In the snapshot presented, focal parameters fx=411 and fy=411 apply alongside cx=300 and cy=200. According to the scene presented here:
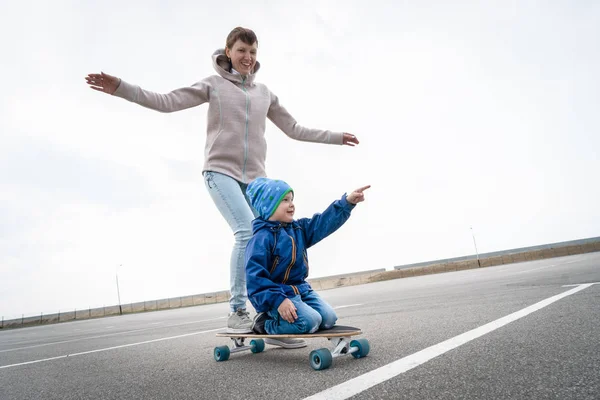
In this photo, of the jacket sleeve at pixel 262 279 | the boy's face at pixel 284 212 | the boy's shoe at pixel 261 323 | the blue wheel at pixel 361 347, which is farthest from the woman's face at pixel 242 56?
the blue wheel at pixel 361 347

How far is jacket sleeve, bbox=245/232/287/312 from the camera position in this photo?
2383mm

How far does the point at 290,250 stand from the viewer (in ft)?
8.46

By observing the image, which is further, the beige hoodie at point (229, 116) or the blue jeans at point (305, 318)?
the beige hoodie at point (229, 116)

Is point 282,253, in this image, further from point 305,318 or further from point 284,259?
point 305,318

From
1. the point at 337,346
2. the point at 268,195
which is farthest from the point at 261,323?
the point at 268,195

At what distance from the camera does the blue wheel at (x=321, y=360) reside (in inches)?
80.1

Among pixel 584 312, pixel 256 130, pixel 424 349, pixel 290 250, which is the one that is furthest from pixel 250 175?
pixel 584 312

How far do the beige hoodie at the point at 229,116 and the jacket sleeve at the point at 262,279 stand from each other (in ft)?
4.14

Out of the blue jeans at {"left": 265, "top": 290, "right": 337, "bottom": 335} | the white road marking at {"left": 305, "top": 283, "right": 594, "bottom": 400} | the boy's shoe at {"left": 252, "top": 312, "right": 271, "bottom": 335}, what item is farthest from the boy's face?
the white road marking at {"left": 305, "top": 283, "right": 594, "bottom": 400}

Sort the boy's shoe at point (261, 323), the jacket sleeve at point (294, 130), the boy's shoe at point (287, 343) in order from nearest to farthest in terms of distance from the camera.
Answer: the boy's shoe at point (261, 323), the boy's shoe at point (287, 343), the jacket sleeve at point (294, 130)

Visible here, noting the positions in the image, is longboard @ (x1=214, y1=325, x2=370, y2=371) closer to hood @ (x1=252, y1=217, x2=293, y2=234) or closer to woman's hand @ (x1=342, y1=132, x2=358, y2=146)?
hood @ (x1=252, y1=217, x2=293, y2=234)

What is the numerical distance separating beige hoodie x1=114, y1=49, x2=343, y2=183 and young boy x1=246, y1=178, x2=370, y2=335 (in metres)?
0.87

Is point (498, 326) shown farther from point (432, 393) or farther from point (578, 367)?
point (432, 393)

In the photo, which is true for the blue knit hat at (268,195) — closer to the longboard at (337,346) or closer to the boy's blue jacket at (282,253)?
the boy's blue jacket at (282,253)
